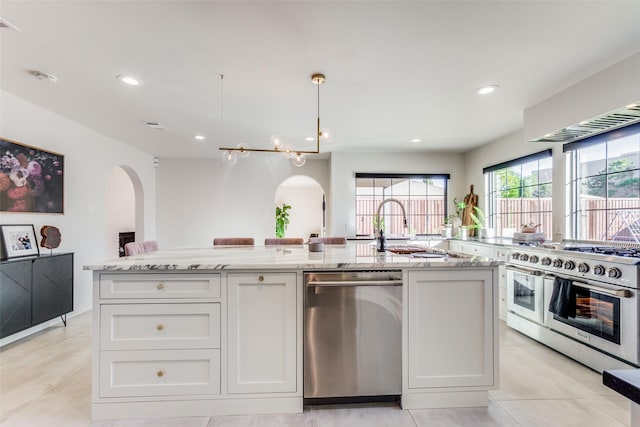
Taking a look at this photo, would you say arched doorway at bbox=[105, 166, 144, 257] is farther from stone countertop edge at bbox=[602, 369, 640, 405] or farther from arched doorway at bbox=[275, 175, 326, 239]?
stone countertop edge at bbox=[602, 369, 640, 405]

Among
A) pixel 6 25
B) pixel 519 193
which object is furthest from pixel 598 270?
pixel 6 25

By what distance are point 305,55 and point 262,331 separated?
1.90m

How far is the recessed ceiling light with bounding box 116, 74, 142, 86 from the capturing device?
8.31 ft

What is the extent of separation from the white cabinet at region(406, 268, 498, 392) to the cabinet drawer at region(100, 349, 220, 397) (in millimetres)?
1224

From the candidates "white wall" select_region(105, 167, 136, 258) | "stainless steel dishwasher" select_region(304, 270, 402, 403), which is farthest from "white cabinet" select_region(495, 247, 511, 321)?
"white wall" select_region(105, 167, 136, 258)

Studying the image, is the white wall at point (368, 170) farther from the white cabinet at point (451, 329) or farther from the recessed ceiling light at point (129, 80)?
the white cabinet at point (451, 329)

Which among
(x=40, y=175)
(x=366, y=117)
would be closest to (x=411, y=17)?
(x=366, y=117)

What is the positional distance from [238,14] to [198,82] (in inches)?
40.6

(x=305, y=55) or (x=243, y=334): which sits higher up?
(x=305, y=55)

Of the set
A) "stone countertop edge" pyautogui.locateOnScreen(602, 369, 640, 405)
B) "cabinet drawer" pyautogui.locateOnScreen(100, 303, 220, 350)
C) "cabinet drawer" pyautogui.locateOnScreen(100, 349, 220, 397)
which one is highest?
"stone countertop edge" pyautogui.locateOnScreen(602, 369, 640, 405)

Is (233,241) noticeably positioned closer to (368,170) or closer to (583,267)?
(368,170)

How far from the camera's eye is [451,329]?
1880mm

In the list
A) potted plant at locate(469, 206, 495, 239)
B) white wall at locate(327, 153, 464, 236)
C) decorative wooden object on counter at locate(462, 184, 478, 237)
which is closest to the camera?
potted plant at locate(469, 206, 495, 239)

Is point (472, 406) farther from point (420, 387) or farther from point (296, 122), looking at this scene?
point (296, 122)
